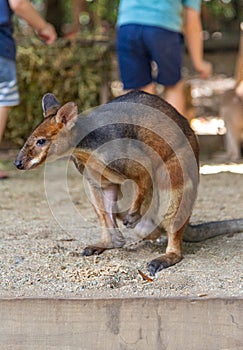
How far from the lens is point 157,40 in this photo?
5617 mm

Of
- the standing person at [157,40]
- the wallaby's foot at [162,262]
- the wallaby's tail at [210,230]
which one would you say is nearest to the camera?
the wallaby's foot at [162,262]

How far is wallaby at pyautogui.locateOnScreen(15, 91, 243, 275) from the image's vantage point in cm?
341

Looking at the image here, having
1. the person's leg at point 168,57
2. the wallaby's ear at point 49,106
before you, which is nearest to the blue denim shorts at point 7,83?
the person's leg at point 168,57

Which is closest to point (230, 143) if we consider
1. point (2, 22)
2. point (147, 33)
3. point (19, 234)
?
point (147, 33)

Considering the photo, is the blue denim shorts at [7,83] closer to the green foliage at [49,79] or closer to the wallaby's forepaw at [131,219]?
the green foliage at [49,79]

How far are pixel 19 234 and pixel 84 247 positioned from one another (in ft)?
1.54

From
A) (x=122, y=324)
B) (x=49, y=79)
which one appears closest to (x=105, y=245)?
(x=122, y=324)

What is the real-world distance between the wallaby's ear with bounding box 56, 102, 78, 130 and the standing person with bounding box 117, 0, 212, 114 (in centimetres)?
234

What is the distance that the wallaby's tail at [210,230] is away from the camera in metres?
3.92

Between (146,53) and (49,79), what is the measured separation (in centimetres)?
182

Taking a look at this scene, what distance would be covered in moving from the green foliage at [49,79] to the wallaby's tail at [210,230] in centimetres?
368

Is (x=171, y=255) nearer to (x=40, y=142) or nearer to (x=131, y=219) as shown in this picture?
(x=131, y=219)

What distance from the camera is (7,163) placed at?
7.07m

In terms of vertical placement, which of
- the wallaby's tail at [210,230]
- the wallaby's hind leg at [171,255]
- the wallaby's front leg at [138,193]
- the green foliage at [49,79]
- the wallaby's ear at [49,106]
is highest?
the wallaby's ear at [49,106]
